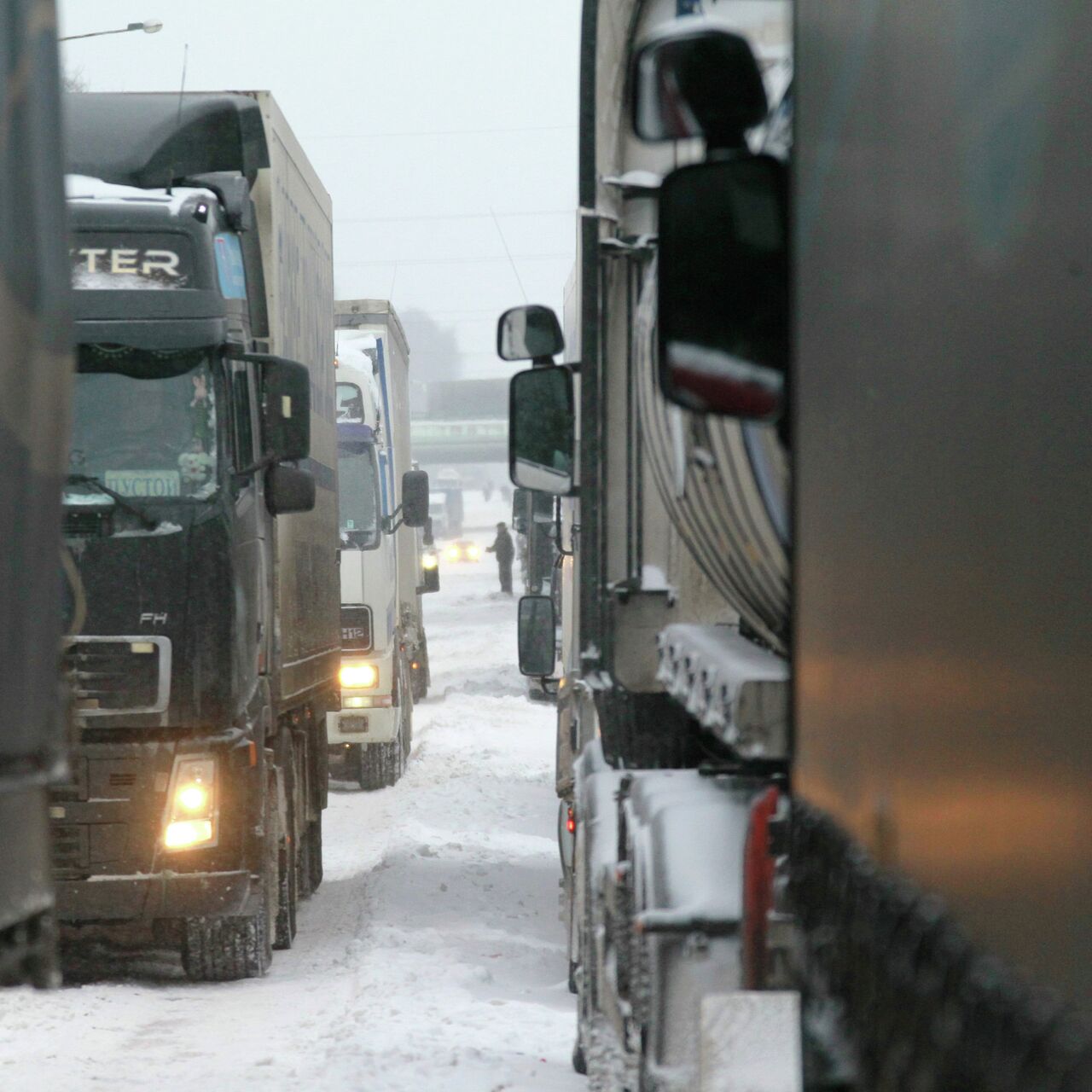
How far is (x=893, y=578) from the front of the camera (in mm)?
2047

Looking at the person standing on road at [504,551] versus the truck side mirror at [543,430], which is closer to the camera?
the truck side mirror at [543,430]

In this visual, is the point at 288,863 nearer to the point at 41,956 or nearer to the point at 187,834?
the point at 187,834

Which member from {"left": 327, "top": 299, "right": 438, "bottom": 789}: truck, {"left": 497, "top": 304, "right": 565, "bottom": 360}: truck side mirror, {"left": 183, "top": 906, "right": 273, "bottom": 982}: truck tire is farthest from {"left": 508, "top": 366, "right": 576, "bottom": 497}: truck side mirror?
{"left": 327, "top": 299, "right": 438, "bottom": 789}: truck

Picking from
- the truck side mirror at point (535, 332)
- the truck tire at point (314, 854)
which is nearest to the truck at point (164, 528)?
the truck tire at point (314, 854)

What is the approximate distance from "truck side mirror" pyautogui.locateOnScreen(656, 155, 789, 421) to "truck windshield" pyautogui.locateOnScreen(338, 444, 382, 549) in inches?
566

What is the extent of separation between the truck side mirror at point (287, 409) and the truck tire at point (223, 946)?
2256mm

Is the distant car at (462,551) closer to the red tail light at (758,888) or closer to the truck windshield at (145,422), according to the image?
the truck windshield at (145,422)

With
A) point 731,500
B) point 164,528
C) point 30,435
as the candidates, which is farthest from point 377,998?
point 30,435

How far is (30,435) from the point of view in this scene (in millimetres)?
2314

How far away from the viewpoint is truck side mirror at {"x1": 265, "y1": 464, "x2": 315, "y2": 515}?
9.26m

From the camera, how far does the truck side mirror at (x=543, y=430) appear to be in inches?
221

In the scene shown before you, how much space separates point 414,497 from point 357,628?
1428 millimetres

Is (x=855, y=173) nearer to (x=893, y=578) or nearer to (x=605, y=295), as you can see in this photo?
(x=893, y=578)

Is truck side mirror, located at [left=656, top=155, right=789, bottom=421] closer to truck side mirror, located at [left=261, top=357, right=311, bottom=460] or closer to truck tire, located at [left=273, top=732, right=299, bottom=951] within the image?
truck side mirror, located at [left=261, top=357, right=311, bottom=460]
